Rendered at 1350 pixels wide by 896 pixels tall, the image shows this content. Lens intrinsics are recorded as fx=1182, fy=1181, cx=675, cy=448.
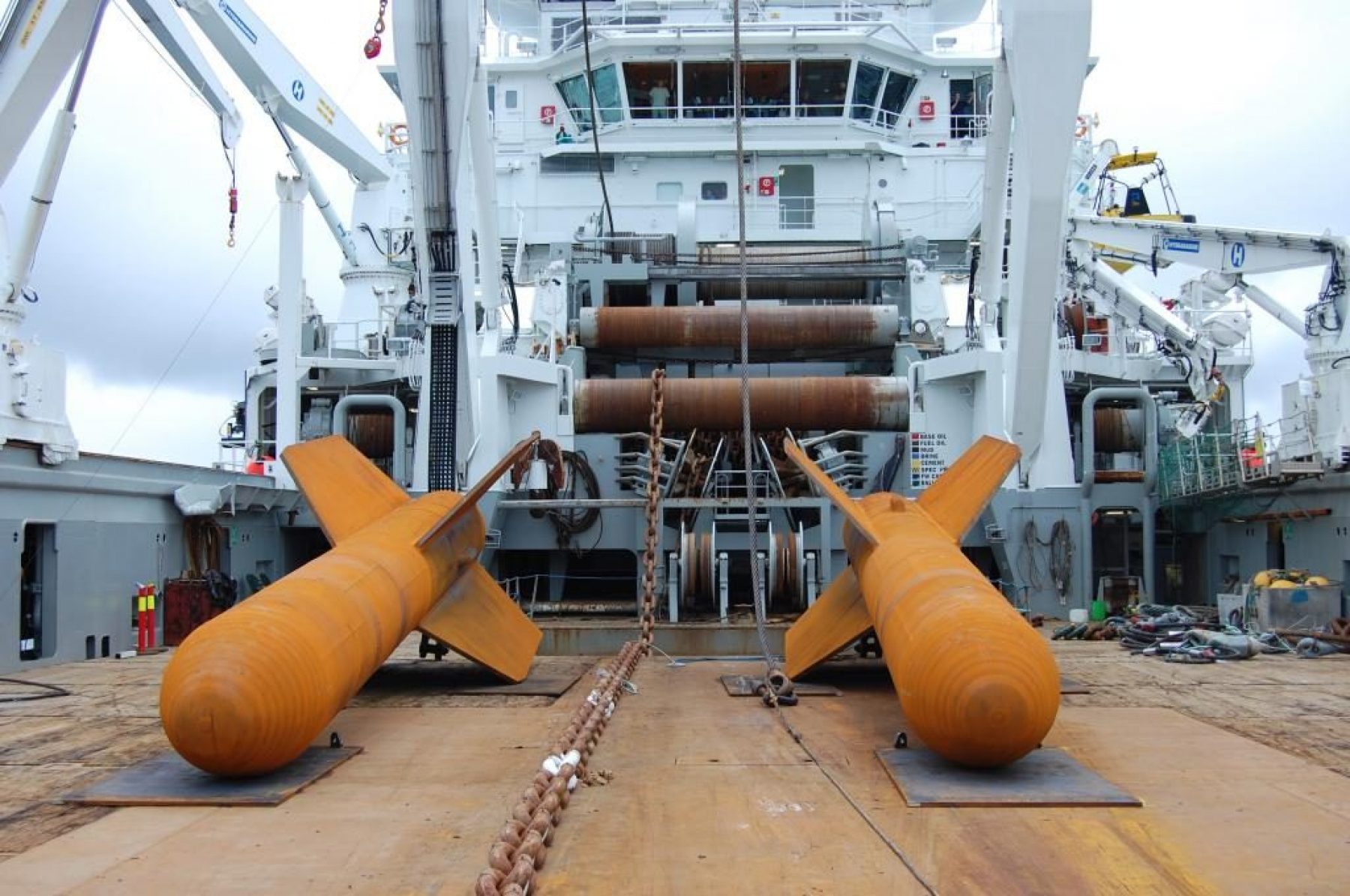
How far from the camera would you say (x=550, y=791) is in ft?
21.6

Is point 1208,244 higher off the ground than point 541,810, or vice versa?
point 1208,244

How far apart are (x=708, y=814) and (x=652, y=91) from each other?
20817 mm

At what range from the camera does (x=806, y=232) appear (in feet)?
77.3

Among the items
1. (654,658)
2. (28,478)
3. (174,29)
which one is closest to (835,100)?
(174,29)

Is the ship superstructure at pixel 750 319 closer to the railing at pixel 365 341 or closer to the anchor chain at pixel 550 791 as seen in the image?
the railing at pixel 365 341

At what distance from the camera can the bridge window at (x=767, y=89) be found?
2456 centimetres

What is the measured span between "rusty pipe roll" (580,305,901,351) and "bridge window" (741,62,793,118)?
24.6ft

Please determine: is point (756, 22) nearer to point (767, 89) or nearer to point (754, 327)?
point (767, 89)

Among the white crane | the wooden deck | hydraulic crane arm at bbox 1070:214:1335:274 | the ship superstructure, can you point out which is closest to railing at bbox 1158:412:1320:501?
the ship superstructure

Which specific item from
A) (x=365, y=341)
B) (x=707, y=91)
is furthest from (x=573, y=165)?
(x=365, y=341)

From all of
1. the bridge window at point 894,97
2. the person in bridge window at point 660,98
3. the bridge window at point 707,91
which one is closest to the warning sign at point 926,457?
the bridge window at point 707,91

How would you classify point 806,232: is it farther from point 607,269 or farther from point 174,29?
point 174,29

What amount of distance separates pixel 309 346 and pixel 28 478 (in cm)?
890

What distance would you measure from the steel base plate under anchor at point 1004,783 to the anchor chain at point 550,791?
6.54ft
